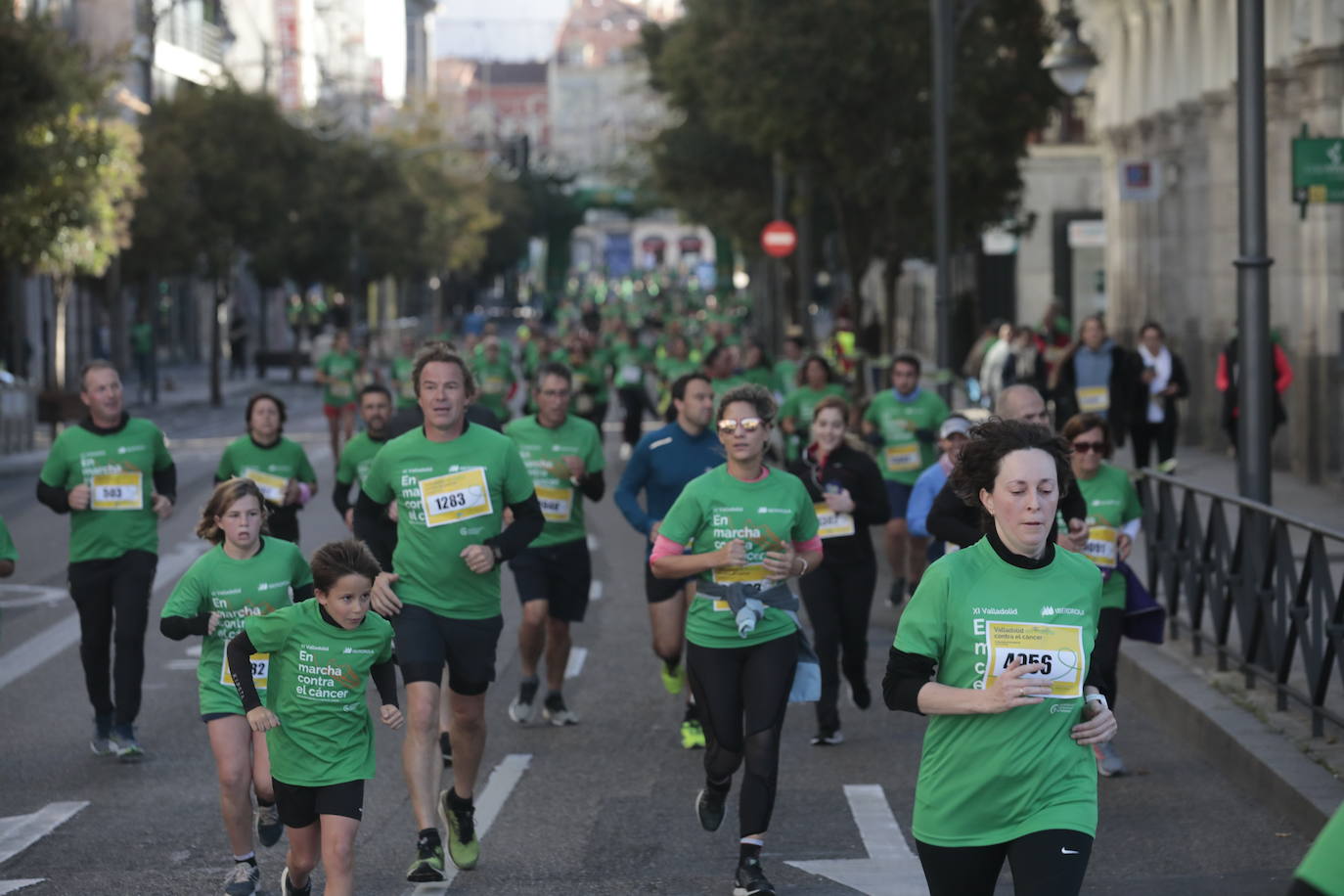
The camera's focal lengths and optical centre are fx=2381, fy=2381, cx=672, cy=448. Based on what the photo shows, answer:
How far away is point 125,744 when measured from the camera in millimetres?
10969

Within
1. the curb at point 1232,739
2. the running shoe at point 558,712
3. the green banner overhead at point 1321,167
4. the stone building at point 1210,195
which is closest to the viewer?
the curb at point 1232,739

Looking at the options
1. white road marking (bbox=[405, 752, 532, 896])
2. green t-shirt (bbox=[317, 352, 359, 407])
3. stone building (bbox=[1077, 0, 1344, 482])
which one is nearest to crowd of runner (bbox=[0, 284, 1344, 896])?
white road marking (bbox=[405, 752, 532, 896])

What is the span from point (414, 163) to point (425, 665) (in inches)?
3372

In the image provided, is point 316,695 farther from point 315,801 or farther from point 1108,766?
point 1108,766

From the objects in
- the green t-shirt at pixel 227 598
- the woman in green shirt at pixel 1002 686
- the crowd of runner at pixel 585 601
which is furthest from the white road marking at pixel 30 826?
the woman in green shirt at pixel 1002 686

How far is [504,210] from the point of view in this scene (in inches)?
4968

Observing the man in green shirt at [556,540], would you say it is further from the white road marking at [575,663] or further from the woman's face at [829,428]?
the white road marking at [575,663]

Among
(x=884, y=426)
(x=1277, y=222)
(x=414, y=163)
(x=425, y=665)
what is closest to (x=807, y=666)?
(x=425, y=665)

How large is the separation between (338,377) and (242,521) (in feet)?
65.8

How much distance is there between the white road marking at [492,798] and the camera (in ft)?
27.0

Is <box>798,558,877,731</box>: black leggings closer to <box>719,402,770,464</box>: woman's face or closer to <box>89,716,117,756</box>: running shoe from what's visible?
Answer: <box>719,402,770,464</box>: woman's face

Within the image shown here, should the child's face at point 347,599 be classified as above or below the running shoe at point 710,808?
above

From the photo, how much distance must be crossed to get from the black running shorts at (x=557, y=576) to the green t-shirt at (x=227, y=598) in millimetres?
2940

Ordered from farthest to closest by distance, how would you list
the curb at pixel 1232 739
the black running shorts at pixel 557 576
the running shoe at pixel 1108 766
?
1. the black running shorts at pixel 557 576
2. the running shoe at pixel 1108 766
3. the curb at pixel 1232 739
